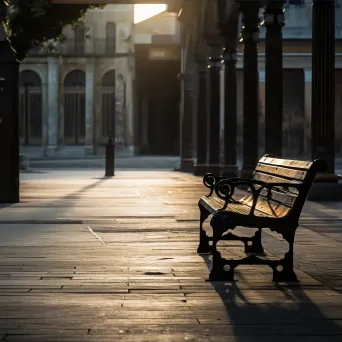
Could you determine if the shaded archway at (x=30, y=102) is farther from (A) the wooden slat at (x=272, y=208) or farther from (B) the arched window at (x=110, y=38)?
(A) the wooden slat at (x=272, y=208)

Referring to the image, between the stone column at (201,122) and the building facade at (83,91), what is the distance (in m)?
36.2

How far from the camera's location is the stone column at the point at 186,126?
3503 cm

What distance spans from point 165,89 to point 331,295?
63996 mm

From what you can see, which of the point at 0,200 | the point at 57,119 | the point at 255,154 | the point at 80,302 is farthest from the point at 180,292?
the point at 57,119

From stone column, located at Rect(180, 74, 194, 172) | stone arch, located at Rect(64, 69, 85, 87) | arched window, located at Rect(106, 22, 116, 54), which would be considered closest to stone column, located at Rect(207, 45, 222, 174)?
stone column, located at Rect(180, 74, 194, 172)

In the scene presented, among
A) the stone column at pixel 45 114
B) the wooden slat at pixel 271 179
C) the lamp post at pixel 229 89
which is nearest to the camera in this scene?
the wooden slat at pixel 271 179

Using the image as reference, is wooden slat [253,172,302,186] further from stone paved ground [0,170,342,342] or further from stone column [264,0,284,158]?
stone column [264,0,284,158]

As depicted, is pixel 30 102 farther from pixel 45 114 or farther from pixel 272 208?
pixel 272 208

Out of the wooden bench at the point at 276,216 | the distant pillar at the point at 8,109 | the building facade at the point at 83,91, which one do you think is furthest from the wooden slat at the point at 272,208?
the building facade at the point at 83,91

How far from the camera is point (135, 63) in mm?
67812

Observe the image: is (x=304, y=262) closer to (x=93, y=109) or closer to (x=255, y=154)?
(x=255, y=154)

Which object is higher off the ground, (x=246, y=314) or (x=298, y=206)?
(x=298, y=206)

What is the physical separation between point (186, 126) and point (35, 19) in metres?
9.27

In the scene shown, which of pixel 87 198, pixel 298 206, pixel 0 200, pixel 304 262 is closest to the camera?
pixel 298 206
